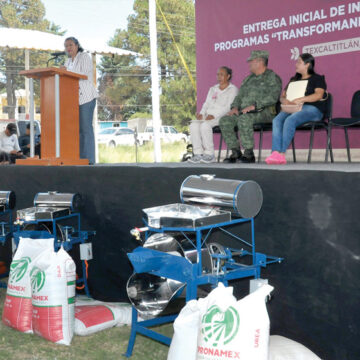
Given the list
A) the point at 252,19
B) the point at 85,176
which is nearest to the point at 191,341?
the point at 85,176

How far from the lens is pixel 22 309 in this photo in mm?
2777

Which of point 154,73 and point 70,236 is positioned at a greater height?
point 154,73

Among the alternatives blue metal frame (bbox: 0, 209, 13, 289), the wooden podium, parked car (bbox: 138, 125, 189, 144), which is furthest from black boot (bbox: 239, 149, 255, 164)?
parked car (bbox: 138, 125, 189, 144)

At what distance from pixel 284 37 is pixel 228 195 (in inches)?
153

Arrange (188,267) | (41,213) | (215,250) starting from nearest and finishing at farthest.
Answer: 1. (188,267)
2. (215,250)
3. (41,213)

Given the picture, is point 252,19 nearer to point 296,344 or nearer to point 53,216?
point 53,216

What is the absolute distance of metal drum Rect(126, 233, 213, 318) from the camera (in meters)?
2.23

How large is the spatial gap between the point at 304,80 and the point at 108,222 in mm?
1890

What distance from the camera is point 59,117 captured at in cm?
386

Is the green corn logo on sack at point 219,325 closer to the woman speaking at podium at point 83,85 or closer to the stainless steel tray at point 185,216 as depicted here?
the stainless steel tray at point 185,216

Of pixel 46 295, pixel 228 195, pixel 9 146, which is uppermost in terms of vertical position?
pixel 9 146

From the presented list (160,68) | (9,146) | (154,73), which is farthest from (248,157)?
(160,68)

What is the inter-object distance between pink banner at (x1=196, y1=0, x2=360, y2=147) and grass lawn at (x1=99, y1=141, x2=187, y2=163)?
8.76 meters

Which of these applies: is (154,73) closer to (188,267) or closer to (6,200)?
(6,200)
